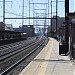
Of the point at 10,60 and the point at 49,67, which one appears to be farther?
the point at 10,60

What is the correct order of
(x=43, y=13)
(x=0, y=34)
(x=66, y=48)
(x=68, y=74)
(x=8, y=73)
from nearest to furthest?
(x=68, y=74) < (x=8, y=73) < (x=66, y=48) < (x=0, y=34) < (x=43, y=13)

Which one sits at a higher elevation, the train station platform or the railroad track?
the train station platform

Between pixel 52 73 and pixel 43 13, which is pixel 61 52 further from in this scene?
pixel 43 13

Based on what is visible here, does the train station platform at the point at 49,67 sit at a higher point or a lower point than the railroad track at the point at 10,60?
higher

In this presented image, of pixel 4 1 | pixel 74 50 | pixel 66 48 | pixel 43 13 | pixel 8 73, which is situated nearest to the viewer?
pixel 8 73

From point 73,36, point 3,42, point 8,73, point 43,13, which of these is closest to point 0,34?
point 3,42

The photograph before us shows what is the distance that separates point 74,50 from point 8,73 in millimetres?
6311

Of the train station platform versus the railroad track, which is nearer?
the train station platform

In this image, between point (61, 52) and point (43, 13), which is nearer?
point (61, 52)

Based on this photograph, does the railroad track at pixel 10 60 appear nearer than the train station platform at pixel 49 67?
No

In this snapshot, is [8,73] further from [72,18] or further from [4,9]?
[4,9]

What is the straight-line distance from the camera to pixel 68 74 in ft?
51.4

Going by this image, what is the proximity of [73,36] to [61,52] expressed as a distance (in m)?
6.67

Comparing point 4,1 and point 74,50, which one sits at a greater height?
point 4,1
